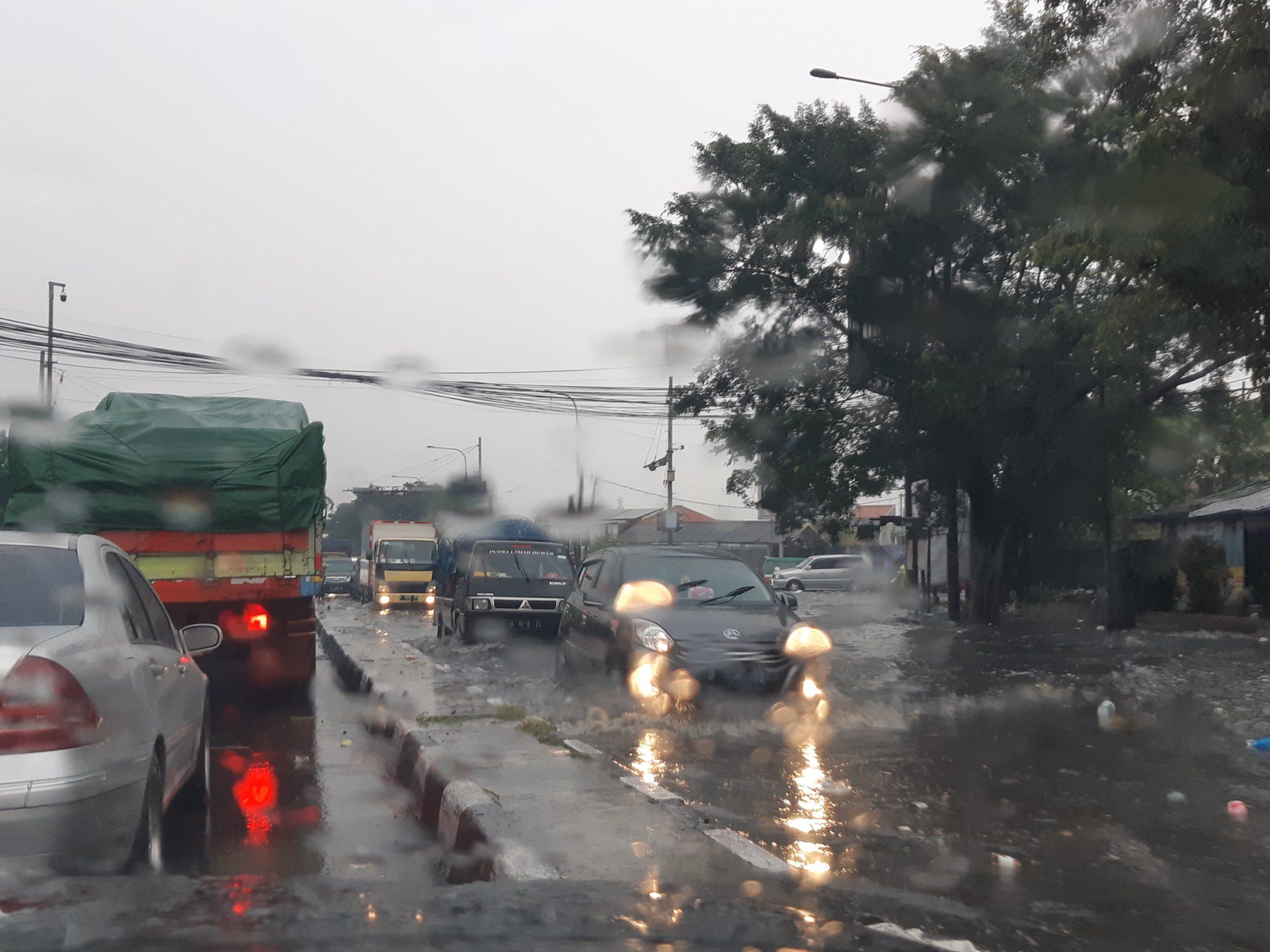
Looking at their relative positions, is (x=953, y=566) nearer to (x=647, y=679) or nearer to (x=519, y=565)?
(x=519, y=565)

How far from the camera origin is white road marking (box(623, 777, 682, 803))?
5918mm

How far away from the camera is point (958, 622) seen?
2608cm

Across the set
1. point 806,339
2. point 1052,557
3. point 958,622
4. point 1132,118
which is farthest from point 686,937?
point 1052,557

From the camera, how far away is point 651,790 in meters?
6.19

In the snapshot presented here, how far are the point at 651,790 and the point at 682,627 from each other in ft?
11.6

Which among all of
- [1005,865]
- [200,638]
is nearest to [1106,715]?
[1005,865]

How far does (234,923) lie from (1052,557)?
28.9m

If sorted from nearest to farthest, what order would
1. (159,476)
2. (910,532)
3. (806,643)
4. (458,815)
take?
(458,815)
(806,643)
(159,476)
(910,532)

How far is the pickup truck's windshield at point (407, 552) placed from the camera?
112ft

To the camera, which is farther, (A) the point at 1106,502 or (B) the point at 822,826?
(A) the point at 1106,502

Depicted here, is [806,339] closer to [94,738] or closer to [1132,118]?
[1132,118]

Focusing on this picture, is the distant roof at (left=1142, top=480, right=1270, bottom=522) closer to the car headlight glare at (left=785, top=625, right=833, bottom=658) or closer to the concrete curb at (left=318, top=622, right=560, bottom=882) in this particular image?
the car headlight glare at (left=785, top=625, right=833, bottom=658)

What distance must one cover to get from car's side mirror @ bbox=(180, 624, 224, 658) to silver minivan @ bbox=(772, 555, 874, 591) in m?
42.3

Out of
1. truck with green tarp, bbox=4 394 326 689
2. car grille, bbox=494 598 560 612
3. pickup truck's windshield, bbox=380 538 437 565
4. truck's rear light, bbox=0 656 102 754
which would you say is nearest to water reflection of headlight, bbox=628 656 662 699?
truck with green tarp, bbox=4 394 326 689
